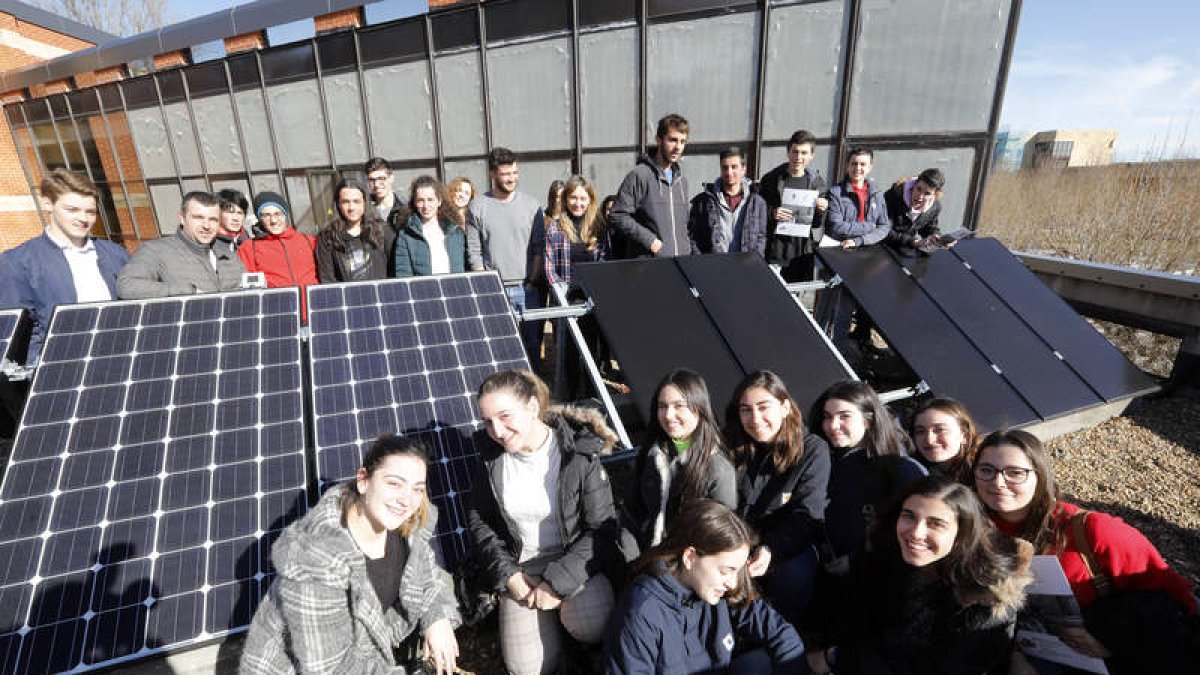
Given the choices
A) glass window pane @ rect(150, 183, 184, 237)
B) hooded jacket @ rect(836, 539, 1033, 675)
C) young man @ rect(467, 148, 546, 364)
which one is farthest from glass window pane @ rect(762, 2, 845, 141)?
glass window pane @ rect(150, 183, 184, 237)

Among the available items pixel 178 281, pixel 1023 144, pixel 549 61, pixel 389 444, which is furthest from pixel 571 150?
pixel 1023 144

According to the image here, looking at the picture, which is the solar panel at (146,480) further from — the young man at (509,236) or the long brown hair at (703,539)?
the young man at (509,236)

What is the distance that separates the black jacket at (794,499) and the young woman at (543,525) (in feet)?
2.97

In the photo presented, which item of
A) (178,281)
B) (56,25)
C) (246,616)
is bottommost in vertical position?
(246,616)

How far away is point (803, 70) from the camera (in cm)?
874

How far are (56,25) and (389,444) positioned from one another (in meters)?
28.1

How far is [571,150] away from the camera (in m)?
10.3

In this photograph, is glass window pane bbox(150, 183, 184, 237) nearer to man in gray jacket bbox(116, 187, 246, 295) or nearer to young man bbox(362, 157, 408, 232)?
young man bbox(362, 157, 408, 232)

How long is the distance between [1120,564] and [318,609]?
3.53 meters

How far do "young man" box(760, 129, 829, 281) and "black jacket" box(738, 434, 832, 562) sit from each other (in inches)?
135

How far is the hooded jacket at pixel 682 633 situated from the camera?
237cm

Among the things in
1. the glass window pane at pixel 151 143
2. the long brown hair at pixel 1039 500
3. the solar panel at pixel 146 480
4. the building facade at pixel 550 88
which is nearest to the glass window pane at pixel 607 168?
the building facade at pixel 550 88

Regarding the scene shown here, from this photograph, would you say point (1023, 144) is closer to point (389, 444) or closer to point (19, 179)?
point (389, 444)

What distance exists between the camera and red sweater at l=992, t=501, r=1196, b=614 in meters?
2.42
